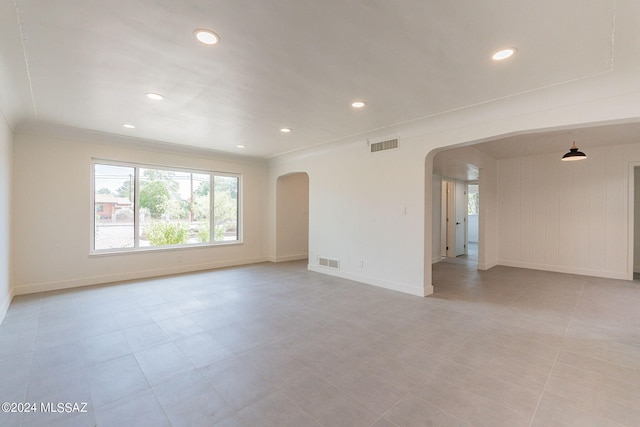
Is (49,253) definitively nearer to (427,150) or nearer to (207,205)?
(207,205)

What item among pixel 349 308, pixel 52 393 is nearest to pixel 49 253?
pixel 52 393

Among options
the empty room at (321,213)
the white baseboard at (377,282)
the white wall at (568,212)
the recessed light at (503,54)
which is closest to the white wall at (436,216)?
the empty room at (321,213)

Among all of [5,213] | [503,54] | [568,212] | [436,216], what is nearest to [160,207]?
[5,213]

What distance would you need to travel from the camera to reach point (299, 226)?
8.26m

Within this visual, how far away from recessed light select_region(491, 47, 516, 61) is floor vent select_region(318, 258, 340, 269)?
4330mm

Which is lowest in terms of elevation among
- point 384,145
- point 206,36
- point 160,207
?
point 160,207

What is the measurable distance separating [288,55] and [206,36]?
0.67 meters

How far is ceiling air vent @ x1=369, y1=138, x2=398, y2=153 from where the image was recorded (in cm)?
487

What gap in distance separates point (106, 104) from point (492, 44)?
4.44m

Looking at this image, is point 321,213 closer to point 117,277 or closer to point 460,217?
point 117,277

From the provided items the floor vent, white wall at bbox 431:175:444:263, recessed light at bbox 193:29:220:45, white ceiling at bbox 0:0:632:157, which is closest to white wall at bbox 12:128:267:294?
white ceiling at bbox 0:0:632:157

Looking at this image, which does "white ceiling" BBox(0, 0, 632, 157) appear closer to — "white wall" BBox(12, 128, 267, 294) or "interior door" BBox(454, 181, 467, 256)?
"white wall" BBox(12, 128, 267, 294)

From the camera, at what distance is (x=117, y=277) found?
5.40m

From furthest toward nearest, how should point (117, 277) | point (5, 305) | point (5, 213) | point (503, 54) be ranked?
point (117, 277) < point (5, 213) < point (5, 305) < point (503, 54)
